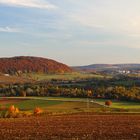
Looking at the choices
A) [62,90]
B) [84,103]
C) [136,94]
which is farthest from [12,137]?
[62,90]

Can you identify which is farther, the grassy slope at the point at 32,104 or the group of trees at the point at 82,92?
the group of trees at the point at 82,92

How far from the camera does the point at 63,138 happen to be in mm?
33406

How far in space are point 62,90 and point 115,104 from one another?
26.7m

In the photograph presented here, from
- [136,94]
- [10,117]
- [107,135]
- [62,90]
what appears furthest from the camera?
[62,90]

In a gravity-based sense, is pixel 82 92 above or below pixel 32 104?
above

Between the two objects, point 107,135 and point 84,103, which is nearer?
point 107,135

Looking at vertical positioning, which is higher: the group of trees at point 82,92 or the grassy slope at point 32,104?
the group of trees at point 82,92

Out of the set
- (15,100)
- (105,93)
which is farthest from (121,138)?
(105,93)

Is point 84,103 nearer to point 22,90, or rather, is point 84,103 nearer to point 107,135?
point 22,90

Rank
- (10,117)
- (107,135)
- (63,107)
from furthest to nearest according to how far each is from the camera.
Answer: (63,107), (10,117), (107,135)

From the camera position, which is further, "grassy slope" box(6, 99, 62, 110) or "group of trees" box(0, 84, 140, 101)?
"group of trees" box(0, 84, 140, 101)

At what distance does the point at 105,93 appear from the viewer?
111 meters

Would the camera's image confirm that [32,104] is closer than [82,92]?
Yes

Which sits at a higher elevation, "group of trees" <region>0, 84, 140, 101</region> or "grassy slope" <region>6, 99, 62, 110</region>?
"group of trees" <region>0, 84, 140, 101</region>
